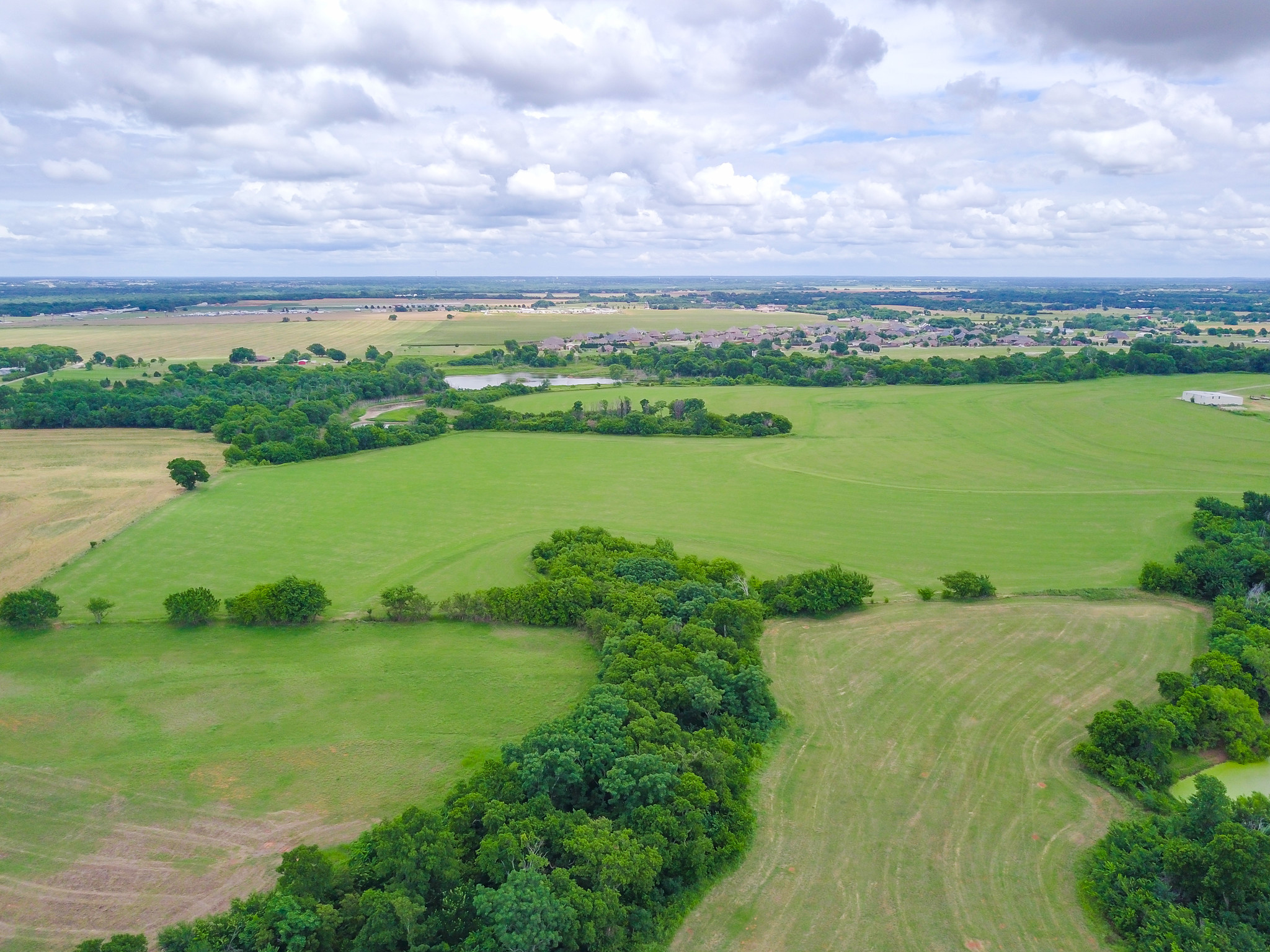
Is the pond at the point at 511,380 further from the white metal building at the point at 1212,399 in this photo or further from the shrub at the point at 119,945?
the shrub at the point at 119,945

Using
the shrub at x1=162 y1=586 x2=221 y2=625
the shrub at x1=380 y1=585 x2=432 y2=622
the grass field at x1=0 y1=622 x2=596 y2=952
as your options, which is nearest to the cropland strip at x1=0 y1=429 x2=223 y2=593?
the grass field at x1=0 y1=622 x2=596 y2=952

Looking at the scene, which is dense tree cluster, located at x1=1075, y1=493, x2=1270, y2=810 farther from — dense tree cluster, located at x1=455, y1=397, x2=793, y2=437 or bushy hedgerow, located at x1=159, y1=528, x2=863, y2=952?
dense tree cluster, located at x1=455, y1=397, x2=793, y2=437

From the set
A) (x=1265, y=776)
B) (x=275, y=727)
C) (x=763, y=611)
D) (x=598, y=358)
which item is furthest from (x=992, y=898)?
(x=598, y=358)

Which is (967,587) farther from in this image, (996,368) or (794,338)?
(794,338)

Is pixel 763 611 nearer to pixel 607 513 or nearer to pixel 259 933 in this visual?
pixel 607 513

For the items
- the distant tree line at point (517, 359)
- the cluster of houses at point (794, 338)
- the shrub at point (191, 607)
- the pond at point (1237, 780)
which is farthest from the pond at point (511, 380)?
the pond at point (1237, 780)

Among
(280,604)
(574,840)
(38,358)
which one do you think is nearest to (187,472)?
(280,604)
